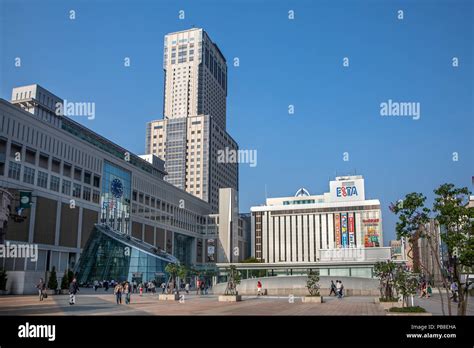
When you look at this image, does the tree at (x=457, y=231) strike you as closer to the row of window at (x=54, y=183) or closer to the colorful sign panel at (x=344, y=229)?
the row of window at (x=54, y=183)

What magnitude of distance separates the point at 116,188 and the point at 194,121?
246ft

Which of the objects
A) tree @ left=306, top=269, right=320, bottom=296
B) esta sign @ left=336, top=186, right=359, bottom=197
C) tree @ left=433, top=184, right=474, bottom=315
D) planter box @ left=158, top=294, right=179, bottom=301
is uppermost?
esta sign @ left=336, top=186, right=359, bottom=197

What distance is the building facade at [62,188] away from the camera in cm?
5178

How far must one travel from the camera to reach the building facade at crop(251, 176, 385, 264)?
117125 mm

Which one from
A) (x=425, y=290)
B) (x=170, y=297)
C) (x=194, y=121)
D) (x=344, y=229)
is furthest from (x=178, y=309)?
(x=194, y=121)

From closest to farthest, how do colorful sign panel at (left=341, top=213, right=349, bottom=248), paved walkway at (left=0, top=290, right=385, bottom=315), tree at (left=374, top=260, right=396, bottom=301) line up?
paved walkway at (left=0, top=290, right=385, bottom=315) → tree at (left=374, top=260, right=396, bottom=301) → colorful sign panel at (left=341, top=213, right=349, bottom=248)

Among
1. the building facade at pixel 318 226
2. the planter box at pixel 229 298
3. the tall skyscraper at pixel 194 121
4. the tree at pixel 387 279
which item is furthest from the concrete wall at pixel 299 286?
the tall skyscraper at pixel 194 121

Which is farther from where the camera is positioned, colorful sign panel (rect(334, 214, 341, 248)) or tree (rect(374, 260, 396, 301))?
colorful sign panel (rect(334, 214, 341, 248))

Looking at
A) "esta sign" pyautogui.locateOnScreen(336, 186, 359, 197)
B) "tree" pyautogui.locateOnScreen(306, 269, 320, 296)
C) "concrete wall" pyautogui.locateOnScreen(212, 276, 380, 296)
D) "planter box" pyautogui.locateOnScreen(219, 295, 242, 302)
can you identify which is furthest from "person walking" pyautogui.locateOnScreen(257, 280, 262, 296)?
"esta sign" pyautogui.locateOnScreen(336, 186, 359, 197)

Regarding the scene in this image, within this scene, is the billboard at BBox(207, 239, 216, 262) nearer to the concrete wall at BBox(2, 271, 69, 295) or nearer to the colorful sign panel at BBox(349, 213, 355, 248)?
the colorful sign panel at BBox(349, 213, 355, 248)

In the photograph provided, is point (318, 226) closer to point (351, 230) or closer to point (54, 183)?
point (351, 230)

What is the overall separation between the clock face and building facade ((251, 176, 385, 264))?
5859cm
